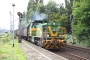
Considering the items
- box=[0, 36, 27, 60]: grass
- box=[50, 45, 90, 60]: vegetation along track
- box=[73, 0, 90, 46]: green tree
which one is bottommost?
box=[50, 45, 90, 60]: vegetation along track

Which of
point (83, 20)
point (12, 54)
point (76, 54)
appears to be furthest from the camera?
point (83, 20)

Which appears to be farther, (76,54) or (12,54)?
(76,54)

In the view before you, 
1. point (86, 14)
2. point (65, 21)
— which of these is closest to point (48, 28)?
point (86, 14)

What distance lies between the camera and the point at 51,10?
61.6 meters

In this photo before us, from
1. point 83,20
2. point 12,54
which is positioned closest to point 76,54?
point 83,20

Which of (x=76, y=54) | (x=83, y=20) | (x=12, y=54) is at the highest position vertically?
(x=83, y=20)

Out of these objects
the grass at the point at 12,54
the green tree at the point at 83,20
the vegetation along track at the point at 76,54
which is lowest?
the vegetation along track at the point at 76,54

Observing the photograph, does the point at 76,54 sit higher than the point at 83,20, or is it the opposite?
the point at 83,20

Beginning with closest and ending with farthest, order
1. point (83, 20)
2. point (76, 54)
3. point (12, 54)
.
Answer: point (12, 54) → point (76, 54) → point (83, 20)

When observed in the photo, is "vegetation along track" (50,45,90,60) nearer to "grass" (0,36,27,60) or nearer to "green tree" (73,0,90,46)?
"green tree" (73,0,90,46)

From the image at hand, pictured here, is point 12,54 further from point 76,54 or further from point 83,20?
point 83,20

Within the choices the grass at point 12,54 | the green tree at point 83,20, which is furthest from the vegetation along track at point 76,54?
the grass at point 12,54

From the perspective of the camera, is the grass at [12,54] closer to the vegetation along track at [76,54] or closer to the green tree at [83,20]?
the vegetation along track at [76,54]

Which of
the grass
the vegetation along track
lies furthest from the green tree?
the grass
